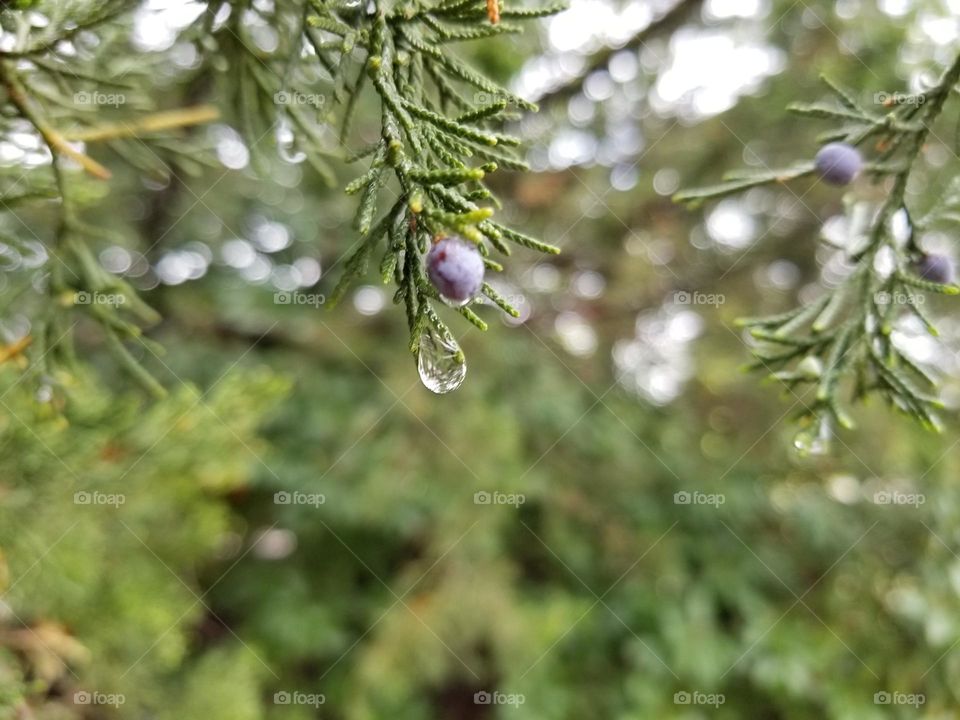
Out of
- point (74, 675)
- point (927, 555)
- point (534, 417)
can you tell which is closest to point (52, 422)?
point (74, 675)

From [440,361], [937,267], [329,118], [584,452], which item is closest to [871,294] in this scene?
[937,267]

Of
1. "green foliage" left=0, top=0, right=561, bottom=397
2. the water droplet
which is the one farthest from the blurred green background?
the water droplet

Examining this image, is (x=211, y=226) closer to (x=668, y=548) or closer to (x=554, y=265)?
(x=554, y=265)

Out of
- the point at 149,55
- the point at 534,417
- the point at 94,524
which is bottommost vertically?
the point at 534,417

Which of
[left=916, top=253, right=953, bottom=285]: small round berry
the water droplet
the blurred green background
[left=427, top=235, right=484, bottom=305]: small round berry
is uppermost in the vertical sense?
[left=427, top=235, right=484, bottom=305]: small round berry

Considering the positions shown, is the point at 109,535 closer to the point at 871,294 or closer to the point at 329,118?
the point at 329,118

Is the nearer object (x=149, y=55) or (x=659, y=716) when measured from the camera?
(x=149, y=55)

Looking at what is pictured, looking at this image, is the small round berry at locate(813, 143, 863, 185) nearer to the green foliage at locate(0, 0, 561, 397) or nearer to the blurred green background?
the green foliage at locate(0, 0, 561, 397)
